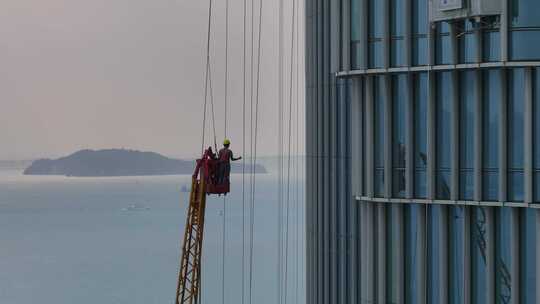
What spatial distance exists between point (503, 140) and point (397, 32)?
12.4 feet

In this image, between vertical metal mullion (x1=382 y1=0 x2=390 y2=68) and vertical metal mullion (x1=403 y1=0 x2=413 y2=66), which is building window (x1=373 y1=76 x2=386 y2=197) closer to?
vertical metal mullion (x1=382 y1=0 x2=390 y2=68)

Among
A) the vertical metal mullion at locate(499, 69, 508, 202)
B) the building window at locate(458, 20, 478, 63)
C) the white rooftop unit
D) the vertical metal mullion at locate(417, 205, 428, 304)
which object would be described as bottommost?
the vertical metal mullion at locate(417, 205, 428, 304)

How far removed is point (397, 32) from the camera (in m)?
26.8

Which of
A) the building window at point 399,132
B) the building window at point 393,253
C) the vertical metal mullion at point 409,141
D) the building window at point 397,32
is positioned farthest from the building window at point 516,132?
the building window at point 393,253

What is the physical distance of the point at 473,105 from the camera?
2552 cm

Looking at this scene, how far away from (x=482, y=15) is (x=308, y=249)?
978 inches

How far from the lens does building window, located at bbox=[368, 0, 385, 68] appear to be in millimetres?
26969

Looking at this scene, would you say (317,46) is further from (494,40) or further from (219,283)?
(219,283)

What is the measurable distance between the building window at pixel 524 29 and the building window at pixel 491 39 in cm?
31

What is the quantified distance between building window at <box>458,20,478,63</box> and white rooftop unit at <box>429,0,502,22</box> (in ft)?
1.41

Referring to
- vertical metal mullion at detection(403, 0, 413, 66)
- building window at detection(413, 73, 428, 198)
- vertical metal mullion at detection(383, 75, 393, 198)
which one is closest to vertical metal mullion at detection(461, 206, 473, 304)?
building window at detection(413, 73, 428, 198)

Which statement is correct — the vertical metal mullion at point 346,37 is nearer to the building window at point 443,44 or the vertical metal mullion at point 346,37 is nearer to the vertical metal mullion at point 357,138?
the vertical metal mullion at point 357,138

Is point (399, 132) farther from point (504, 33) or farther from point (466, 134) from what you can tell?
point (504, 33)

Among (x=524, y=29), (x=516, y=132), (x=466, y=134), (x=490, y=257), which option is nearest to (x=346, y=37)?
(x=466, y=134)
